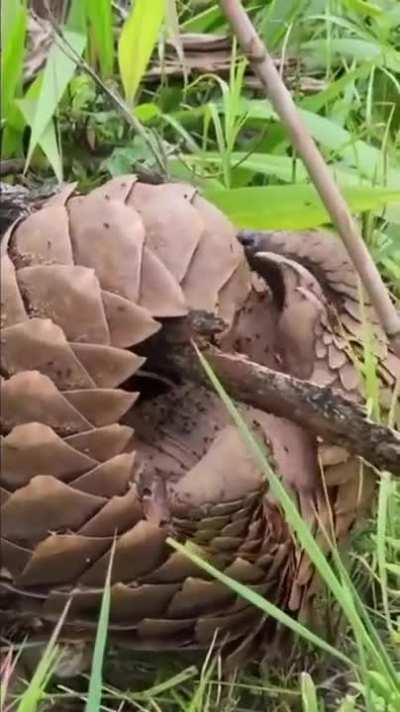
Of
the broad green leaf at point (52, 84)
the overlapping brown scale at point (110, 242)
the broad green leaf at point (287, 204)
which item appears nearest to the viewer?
the overlapping brown scale at point (110, 242)

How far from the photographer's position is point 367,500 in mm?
840

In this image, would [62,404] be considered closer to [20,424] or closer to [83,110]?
[20,424]

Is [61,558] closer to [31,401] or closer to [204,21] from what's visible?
[31,401]

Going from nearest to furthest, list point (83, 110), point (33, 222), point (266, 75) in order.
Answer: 1. point (266, 75)
2. point (33, 222)
3. point (83, 110)

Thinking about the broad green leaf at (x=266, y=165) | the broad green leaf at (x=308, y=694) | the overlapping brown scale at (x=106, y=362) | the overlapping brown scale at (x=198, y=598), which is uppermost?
the overlapping brown scale at (x=106, y=362)

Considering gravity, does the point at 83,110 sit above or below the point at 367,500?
above

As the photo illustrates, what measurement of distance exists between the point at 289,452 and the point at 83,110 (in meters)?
0.41

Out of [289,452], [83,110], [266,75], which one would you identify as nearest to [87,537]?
[289,452]

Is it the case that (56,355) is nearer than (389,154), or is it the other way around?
(56,355)

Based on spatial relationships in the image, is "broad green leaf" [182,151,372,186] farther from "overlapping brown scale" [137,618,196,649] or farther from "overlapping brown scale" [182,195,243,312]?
"overlapping brown scale" [137,618,196,649]

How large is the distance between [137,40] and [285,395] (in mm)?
397

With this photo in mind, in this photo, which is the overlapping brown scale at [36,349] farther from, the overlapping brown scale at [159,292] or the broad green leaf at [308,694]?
the broad green leaf at [308,694]

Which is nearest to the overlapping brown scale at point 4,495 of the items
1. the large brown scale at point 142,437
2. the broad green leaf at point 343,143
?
the large brown scale at point 142,437

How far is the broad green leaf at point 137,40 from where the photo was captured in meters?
1.02
